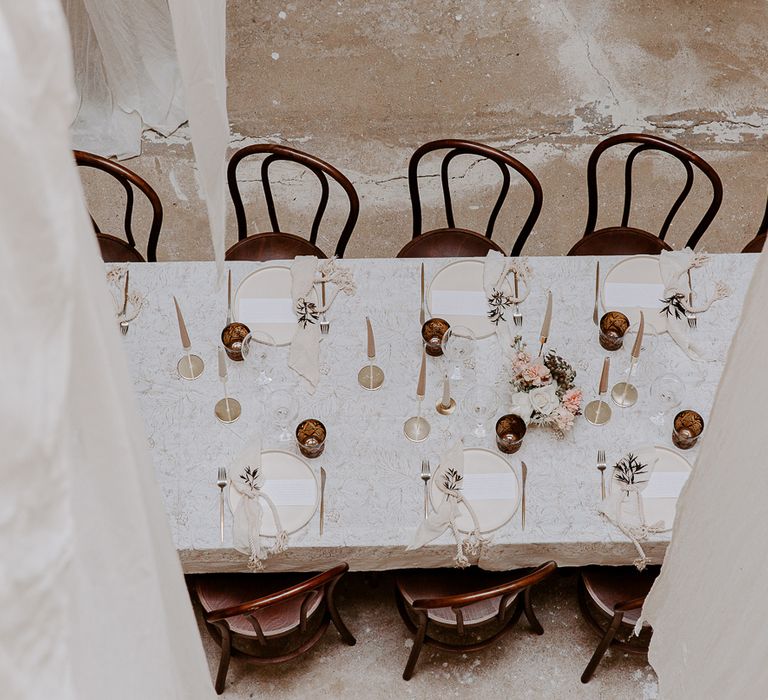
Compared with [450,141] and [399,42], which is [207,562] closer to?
[450,141]

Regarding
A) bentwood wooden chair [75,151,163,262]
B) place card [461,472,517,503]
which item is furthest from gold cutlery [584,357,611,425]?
bentwood wooden chair [75,151,163,262]

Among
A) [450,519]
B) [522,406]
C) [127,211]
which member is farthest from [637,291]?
[127,211]

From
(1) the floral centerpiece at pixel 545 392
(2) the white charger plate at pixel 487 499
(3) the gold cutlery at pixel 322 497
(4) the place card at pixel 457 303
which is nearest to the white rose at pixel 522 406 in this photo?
(1) the floral centerpiece at pixel 545 392

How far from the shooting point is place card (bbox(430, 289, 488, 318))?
2.88m

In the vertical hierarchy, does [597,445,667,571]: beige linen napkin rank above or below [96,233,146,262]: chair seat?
below

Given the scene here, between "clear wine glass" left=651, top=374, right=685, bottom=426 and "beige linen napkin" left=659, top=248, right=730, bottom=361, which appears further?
"beige linen napkin" left=659, top=248, right=730, bottom=361

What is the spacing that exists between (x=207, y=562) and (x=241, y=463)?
301 mm

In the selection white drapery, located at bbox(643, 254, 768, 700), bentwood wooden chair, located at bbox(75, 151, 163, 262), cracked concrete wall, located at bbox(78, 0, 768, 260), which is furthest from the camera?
cracked concrete wall, located at bbox(78, 0, 768, 260)

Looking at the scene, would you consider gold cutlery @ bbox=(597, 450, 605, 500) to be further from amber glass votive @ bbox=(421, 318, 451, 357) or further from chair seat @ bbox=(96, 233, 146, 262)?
chair seat @ bbox=(96, 233, 146, 262)

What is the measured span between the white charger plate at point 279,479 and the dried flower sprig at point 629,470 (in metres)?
0.89

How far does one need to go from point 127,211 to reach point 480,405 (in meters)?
1.48

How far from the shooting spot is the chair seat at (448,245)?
3303mm

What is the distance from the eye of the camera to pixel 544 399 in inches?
102

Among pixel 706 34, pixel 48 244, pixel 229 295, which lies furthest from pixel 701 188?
pixel 48 244
